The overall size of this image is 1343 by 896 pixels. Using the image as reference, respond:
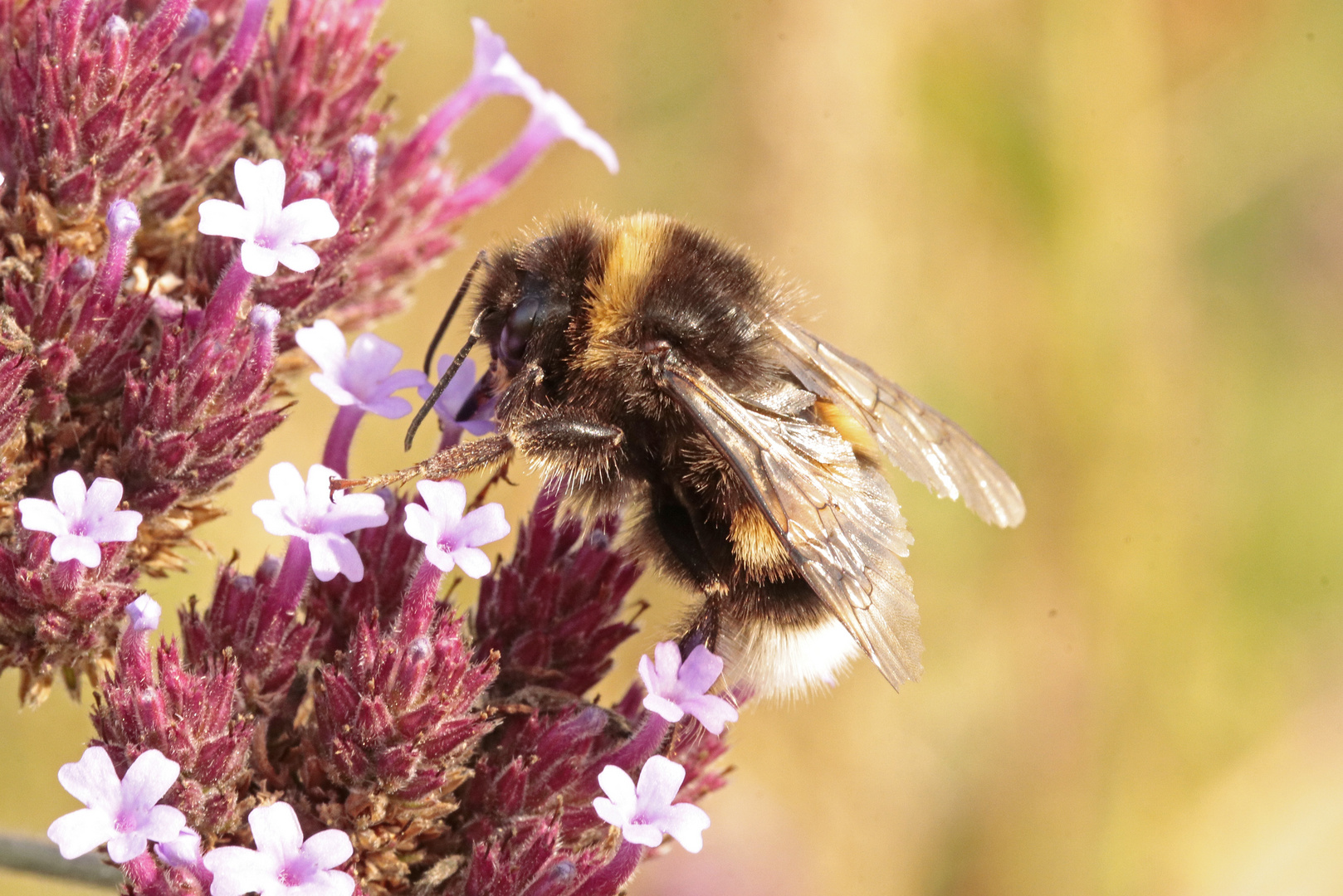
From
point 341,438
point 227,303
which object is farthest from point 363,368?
point 227,303

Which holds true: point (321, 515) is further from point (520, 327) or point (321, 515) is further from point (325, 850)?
point (325, 850)

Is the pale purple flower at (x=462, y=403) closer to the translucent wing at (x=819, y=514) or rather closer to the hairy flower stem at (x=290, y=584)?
the hairy flower stem at (x=290, y=584)

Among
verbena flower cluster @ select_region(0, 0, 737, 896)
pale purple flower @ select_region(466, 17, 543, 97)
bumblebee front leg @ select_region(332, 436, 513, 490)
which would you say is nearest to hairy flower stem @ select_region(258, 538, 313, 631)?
verbena flower cluster @ select_region(0, 0, 737, 896)

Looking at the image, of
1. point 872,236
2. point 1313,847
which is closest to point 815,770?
point 1313,847

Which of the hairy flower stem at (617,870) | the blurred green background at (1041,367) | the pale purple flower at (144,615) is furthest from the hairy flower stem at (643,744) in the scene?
the blurred green background at (1041,367)

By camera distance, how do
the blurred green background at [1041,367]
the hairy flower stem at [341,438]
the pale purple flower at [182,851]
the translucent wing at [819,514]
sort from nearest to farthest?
the pale purple flower at [182,851]
the translucent wing at [819,514]
the hairy flower stem at [341,438]
the blurred green background at [1041,367]

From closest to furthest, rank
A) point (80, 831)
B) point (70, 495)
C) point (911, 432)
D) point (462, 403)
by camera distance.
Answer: point (80, 831)
point (70, 495)
point (462, 403)
point (911, 432)
